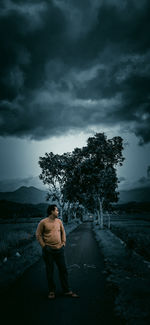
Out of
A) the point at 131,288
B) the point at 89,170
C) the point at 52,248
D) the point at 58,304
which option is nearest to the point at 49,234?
Answer: the point at 52,248

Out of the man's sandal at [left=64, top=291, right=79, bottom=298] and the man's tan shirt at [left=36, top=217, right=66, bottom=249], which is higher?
the man's tan shirt at [left=36, top=217, right=66, bottom=249]

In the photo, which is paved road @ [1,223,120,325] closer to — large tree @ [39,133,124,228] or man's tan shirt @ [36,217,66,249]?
man's tan shirt @ [36,217,66,249]

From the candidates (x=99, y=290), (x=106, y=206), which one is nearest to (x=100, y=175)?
(x=106, y=206)

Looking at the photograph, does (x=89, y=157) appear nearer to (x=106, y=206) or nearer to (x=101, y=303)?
(x=106, y=206)

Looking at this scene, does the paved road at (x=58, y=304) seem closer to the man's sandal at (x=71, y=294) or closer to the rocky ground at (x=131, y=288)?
the man's sandal at (x=71, y=294)

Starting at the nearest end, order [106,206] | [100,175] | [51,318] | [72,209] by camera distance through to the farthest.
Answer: [51,318] → [100,175] → [106,206] → [72,209]

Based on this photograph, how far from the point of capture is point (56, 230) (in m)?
5.50

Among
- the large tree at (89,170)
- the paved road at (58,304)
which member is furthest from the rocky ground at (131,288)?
the large tree at (89,170)

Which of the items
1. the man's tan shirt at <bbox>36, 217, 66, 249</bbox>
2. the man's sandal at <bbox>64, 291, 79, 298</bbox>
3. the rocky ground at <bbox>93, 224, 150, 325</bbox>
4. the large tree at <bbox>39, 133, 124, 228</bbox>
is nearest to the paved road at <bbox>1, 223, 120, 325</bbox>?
the man's sandal at <bbox>64, 291, 79, 298</bbox>

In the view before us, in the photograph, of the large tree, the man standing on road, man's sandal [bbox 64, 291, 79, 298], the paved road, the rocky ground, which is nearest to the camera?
the paved road

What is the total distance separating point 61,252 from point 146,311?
7.66 ft

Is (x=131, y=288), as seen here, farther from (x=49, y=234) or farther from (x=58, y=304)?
(x=49, y=234)

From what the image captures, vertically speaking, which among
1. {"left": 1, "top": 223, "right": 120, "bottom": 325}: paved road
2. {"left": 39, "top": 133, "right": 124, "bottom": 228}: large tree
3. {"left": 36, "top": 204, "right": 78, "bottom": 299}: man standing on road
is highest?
{"left": 39, "top": 133, "right": 124, "bottom": 228}: large tree

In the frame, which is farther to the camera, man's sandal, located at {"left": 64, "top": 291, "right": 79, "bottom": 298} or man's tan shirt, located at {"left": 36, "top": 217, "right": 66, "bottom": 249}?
man's tan shirt, located at {"left": 36, "top": 217, "right": 66, "bottom": 249}
